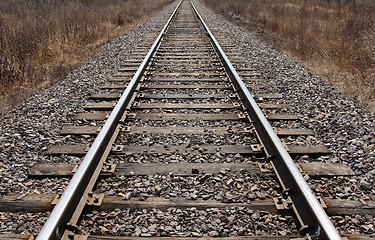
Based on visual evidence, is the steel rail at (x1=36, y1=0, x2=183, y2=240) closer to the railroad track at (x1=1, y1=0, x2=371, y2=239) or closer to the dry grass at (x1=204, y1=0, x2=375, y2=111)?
the railroad track at (x1=1, y1=0, x2=371, y2=239)

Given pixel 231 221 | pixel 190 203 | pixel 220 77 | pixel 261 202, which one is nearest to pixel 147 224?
pixel 190 203

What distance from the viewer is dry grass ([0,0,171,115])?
20.4ft

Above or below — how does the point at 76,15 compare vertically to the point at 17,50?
above

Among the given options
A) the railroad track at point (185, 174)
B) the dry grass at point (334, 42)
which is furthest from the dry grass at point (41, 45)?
the dry grass at point (334, 42)

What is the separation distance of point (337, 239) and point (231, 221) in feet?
2.47

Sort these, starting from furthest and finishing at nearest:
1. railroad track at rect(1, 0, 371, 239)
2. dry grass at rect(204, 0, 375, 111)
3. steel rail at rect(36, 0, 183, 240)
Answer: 1. dry grass at rect(204, 0, 375, 111)
2. railroad track at rect(1, 0, 371, 239)
3. steel rail at rect(36, 0, 183, 240)

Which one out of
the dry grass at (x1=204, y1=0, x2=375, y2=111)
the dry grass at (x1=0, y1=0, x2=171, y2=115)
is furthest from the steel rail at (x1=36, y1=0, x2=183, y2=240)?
the dry grass at (x1=204, y1=0, x2=375, y2=111)

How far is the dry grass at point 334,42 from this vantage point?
20.2 feet

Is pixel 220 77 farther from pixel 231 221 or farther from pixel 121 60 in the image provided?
pixel 231 221

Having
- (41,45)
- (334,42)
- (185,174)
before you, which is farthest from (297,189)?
(41,45)

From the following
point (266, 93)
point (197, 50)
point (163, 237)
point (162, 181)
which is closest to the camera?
point (163, 237)

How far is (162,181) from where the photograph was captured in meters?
2.94

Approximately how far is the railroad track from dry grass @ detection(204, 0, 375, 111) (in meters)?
2.02

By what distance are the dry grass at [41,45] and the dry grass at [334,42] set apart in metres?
5.68
